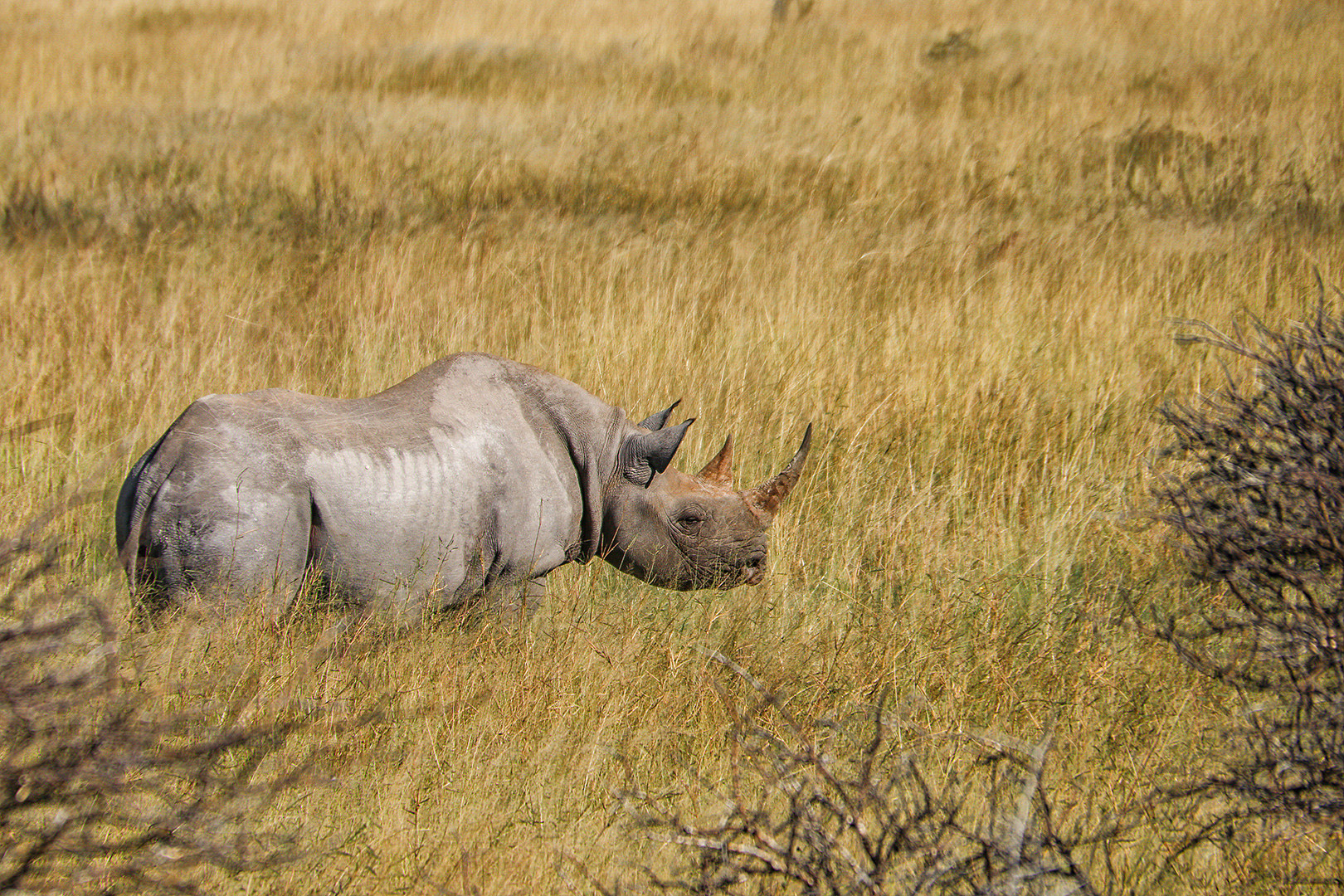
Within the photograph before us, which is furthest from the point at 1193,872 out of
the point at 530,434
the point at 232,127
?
the point at 232,127

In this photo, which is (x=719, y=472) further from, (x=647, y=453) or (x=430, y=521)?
(x=430, y=521)

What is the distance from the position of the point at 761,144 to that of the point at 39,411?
5912 millimetres

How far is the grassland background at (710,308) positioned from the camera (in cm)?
372

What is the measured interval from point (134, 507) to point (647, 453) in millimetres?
1632

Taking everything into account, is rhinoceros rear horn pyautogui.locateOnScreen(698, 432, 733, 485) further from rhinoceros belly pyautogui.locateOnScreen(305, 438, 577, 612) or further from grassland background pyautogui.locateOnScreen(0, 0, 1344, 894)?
rhinoceros belly pyautogui.locateOnScreen(305, 438, 577, 612)

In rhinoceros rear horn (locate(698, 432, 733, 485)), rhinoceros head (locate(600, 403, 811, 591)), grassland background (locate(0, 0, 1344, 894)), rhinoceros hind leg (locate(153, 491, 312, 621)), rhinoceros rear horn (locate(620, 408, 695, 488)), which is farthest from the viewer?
rhinoceros rear horn (locate(698, 432, 733, 485))

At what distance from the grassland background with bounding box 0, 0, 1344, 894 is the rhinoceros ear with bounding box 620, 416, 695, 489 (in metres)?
0.46

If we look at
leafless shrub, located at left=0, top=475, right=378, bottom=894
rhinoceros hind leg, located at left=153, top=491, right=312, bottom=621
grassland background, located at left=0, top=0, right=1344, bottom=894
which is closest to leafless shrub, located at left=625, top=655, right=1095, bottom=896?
grassland background, located at left=0, top=0, right=1344, bottom=894

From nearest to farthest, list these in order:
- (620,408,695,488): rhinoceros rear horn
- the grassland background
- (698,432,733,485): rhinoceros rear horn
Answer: the grassland background, (620,408,695,488): rhinoceros rear horn, (698,432,733,485): rhinoceros rear horn

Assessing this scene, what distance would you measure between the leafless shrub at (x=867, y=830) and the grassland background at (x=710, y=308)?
0.64 feet

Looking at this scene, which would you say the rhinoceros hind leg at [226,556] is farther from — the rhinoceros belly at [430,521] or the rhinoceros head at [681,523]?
the rhinoceros head at [681,523]

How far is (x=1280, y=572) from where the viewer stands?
3328 millimetres

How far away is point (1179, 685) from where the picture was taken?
166 inches

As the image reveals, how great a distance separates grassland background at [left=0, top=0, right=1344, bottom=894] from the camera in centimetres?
372
